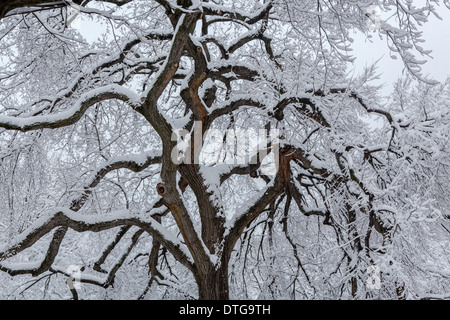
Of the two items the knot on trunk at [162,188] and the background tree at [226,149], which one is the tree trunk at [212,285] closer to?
the background tree at [226,149]

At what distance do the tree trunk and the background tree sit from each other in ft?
0.05

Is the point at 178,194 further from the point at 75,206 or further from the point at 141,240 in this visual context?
the point at 141,240

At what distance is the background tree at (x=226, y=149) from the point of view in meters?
5.31

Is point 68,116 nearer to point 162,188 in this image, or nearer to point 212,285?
point 162,188

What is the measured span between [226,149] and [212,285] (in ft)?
10.7

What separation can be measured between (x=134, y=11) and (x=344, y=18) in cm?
474

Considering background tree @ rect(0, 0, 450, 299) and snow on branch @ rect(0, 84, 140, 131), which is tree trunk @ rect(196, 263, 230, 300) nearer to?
background tree @ rect(0, 0, 450, 299)

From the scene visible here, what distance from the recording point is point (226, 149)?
8.78 meters

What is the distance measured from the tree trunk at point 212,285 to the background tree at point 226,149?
0.05ft

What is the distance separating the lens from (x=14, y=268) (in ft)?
20.3

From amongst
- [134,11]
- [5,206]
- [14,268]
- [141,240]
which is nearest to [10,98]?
[5,206]

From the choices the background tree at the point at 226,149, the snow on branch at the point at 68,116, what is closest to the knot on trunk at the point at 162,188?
the background tree at the point at 226,149

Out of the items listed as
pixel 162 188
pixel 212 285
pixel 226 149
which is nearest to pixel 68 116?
pixel 162 188

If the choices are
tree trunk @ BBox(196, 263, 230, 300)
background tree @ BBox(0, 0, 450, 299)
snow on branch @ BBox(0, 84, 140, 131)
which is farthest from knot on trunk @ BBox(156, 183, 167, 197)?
tree trunk @ BBox(196, 263, 230, 300)
